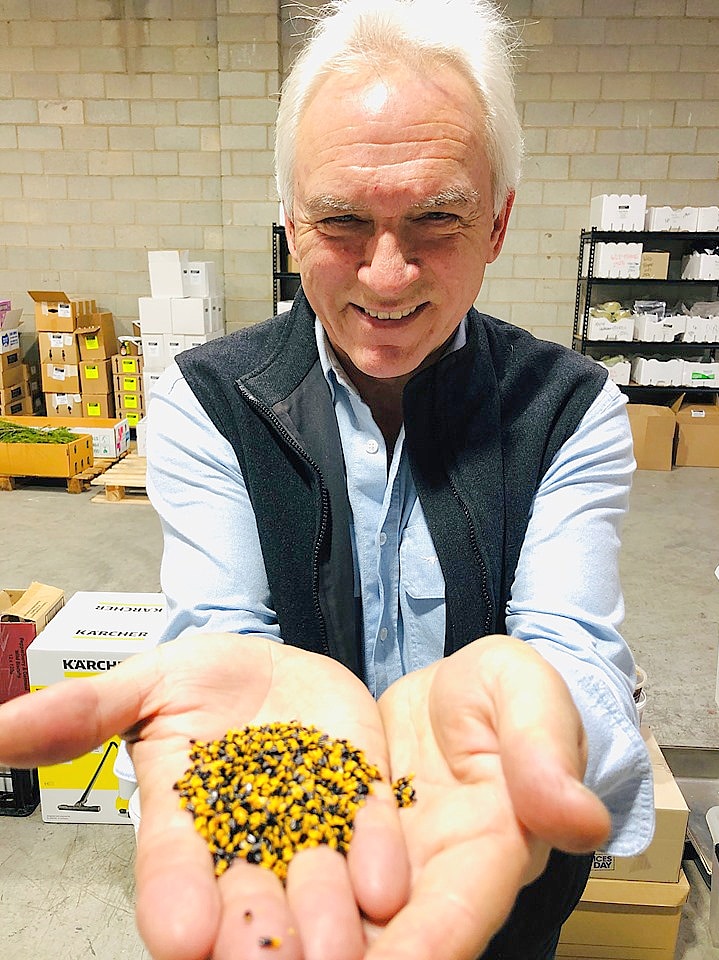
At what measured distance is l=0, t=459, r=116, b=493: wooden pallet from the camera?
5.41m

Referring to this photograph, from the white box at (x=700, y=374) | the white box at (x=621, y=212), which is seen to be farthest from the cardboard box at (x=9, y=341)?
the white box at (x=700, y=374)

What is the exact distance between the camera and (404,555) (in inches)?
50.3

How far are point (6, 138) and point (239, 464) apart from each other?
6631 mm

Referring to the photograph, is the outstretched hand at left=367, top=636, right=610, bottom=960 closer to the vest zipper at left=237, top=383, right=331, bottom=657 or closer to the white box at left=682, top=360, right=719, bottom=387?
the vest zipper at left=237, top=383, right=331, bottom=657

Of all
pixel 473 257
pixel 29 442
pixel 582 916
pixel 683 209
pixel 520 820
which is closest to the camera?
pixel 520 820

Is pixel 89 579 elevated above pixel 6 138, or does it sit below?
below

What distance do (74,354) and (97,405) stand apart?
46 centimetres

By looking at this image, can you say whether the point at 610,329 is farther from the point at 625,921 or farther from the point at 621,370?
the point at 625,921

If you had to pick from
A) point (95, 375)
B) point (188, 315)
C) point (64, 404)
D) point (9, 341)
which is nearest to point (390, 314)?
point (188, 315)

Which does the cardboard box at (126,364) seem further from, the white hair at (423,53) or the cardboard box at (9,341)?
the white hair at (423,53)

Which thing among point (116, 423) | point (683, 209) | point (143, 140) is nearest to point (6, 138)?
point (143, 140)

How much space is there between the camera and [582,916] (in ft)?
6.42

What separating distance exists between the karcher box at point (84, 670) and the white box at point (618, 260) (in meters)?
4.65

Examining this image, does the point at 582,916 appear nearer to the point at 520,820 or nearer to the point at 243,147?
the point at 520,820
